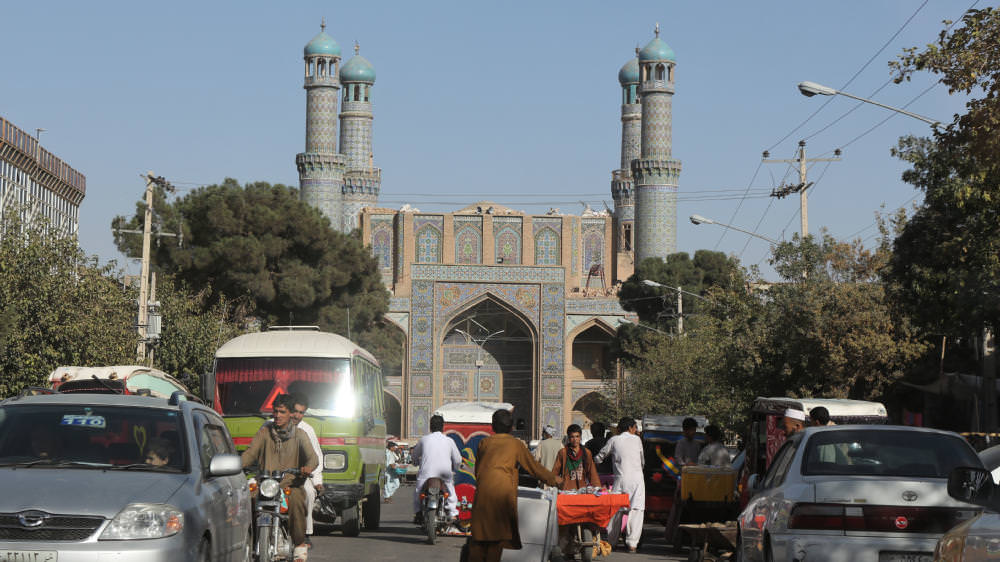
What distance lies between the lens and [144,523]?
→ 6.38 m

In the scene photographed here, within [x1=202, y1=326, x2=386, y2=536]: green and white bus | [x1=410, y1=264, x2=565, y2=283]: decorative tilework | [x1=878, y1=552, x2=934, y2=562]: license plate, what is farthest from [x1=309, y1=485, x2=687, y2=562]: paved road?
[x1=410, y1=264, x2=565, y2=283]: decorative tilework

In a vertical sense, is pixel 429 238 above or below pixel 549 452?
above

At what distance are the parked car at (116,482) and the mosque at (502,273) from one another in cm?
5000

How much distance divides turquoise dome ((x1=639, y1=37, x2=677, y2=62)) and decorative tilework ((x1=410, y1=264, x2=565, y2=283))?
1310cm

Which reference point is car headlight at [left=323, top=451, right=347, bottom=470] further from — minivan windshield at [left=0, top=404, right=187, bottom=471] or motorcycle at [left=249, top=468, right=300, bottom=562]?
minivan windshield at [left=0, top=404, right=187, bottom=471]

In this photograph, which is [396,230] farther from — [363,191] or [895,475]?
[895,475]

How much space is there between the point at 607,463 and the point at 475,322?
46.3 meters

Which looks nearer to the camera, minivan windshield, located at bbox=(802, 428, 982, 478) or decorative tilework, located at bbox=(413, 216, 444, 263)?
minivan windshield, located at bbox=(802, 428, 982, 478)

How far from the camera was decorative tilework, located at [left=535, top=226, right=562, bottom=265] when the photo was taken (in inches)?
2507

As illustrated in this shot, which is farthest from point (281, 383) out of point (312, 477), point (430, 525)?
point (312, 477)

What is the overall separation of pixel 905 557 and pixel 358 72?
6334 cm

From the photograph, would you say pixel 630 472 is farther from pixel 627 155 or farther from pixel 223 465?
pixel 627 155

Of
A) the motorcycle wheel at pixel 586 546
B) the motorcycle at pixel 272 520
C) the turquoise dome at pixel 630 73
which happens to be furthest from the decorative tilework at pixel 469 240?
the motorcycle at pixel 272 520

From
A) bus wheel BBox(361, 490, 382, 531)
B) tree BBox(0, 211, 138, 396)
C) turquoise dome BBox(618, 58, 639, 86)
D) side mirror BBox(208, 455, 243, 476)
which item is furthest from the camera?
turquoise dome BBox(618, 58, 639, 86)
